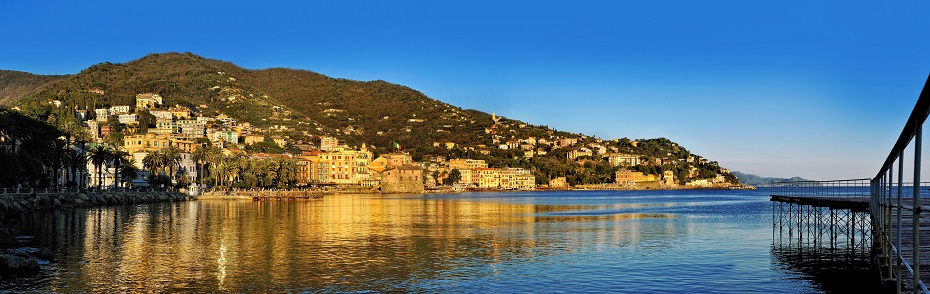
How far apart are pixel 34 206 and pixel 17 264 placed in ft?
147

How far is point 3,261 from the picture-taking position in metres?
25.0

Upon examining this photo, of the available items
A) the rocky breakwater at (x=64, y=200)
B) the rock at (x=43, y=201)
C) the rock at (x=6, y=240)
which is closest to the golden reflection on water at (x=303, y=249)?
the rock at (x=6, y=240)

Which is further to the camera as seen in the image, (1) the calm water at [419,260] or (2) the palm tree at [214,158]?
(2) the palm tree at [214,158]

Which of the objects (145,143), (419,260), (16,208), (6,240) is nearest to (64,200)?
(16,208)

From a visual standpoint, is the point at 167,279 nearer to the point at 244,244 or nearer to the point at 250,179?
the point at 244,244

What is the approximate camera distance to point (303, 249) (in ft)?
122

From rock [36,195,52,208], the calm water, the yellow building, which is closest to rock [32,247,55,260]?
the calm water

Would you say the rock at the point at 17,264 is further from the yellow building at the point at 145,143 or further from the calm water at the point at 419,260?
the yellow building at the point at 145,143

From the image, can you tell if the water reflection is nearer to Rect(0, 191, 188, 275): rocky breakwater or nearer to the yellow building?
Rect(0, 191, 188, 275): rocky breakwater

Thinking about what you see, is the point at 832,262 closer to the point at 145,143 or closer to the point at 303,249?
the point at 303,249

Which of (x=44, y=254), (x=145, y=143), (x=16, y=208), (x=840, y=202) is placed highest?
(x=145, y=143)

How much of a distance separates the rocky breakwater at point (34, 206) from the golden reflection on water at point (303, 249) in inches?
53.6

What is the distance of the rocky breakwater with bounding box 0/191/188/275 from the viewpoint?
84.7 feet

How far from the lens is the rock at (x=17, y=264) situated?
25.0 m
